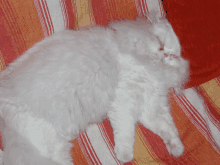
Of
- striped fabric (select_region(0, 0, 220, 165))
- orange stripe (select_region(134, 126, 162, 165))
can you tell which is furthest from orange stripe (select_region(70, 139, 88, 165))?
orange stripe (select_region(134, 126, 162, 165))

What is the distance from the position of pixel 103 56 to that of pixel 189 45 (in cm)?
57

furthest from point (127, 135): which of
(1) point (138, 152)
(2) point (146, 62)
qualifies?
(2) point (146, 62)

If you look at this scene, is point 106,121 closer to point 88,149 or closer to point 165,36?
point 88,149

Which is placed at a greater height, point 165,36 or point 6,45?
point 6,45

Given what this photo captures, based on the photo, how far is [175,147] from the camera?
123cm

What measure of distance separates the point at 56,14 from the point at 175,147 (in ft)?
3.75

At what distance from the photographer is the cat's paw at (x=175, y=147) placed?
122 cm

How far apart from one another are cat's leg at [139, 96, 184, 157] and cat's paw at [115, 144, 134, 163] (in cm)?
21

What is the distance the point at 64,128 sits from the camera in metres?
1.09

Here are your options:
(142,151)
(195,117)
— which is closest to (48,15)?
(142,151)

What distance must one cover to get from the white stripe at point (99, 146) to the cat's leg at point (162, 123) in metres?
0.31

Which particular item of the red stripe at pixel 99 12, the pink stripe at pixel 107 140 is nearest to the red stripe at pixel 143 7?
the red stripe at pixel 99 12

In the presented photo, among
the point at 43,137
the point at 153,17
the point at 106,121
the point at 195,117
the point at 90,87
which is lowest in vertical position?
the point at 195,117

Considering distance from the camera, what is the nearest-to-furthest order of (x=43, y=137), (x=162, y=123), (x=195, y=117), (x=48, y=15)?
(x=43, y=137), (x=48, y=15), (x=162, y=123), (x=195, y=117)
